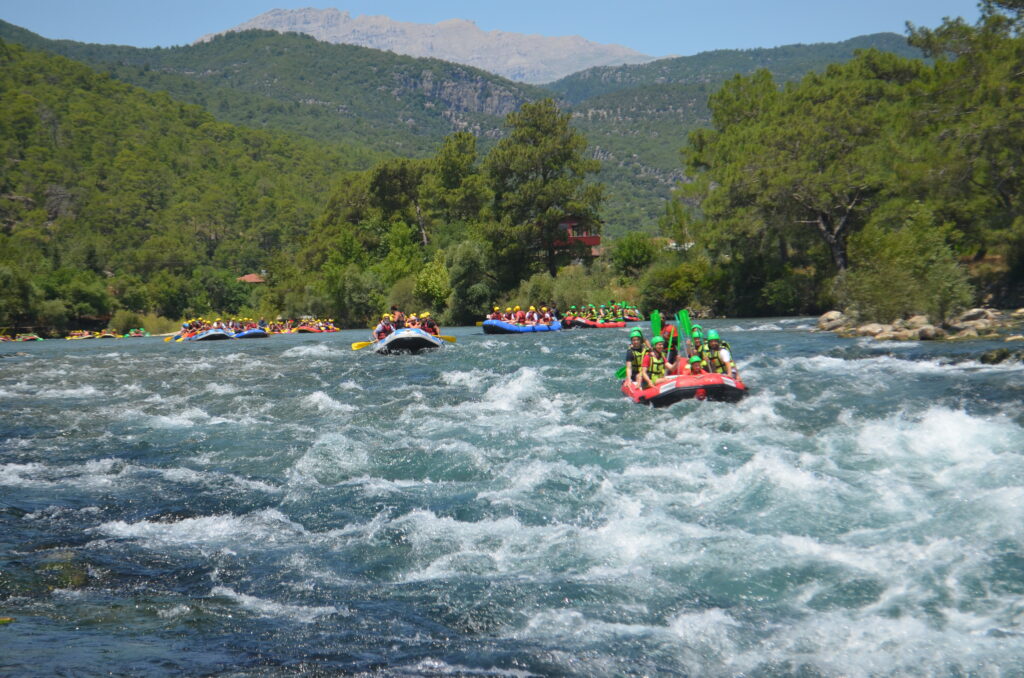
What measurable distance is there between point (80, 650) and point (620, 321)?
1437 inches

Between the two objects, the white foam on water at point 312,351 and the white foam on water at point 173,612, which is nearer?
the white foam on water at point 173,612

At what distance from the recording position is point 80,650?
18.0 feet

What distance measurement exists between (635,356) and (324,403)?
6357 millimetres

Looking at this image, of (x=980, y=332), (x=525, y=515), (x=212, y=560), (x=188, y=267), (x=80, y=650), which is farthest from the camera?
(x=188, y=267)

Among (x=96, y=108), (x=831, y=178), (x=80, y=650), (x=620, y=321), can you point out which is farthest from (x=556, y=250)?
(x=96, y=108)

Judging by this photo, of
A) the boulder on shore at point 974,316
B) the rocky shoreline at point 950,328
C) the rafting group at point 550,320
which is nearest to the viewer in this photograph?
the rocky shoreline at point 950,328

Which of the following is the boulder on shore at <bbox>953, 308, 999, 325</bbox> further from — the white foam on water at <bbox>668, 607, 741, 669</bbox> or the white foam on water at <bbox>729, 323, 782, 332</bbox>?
the white foam on water at <bbox>668, 607, 741, 669</bbox>

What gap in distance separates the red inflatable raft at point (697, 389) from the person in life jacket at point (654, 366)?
17.2 inches

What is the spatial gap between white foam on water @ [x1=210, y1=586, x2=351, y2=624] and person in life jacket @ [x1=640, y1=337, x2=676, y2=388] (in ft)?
30.8

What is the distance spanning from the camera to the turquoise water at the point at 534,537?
5.75m

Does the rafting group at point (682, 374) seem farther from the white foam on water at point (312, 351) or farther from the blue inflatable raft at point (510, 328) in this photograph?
the blue inflatable raft at point (510, 328)

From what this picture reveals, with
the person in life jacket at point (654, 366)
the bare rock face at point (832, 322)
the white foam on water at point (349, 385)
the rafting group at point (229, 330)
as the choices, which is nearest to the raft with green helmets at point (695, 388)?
the person in life jacket at point (654, 366)

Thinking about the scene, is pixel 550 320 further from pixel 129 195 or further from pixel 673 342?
pixel 129 195

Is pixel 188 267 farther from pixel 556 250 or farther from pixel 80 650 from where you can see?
pixel 80 650
